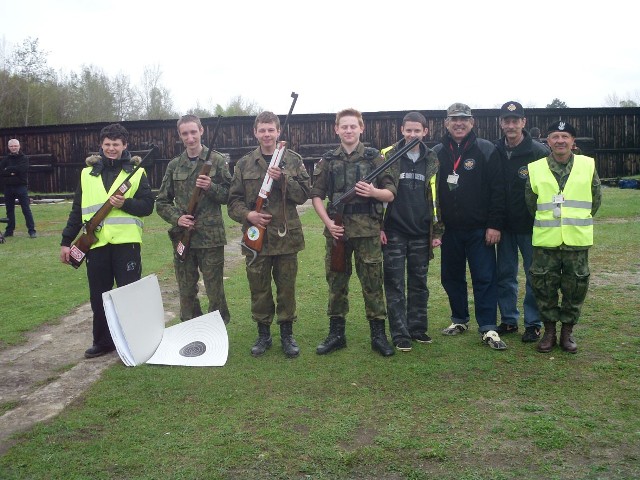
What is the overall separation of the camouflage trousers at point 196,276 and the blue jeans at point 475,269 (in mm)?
2191

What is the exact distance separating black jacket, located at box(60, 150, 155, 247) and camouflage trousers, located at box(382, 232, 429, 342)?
88.1 inches

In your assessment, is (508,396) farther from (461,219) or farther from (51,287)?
(51,287)

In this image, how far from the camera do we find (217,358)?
5.24 meters

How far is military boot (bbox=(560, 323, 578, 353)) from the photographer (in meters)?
5.27

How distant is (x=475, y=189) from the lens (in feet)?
18.6

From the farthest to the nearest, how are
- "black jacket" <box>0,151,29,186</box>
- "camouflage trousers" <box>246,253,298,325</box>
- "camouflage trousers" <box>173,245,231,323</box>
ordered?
"black jacket" <box>0,151,29,186</box>, "camouflage trousers" <box>173,245,231,323</box>, "camouflage trousers" <box>246,253,298,325</box>

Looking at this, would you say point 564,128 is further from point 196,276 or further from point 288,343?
point 196,276

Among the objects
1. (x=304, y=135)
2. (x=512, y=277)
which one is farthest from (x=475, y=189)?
(x=304, y=135)

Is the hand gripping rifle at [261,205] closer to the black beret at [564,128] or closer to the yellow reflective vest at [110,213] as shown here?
the yellow reflective vest at [110,213]

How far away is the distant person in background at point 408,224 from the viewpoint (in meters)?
5.49

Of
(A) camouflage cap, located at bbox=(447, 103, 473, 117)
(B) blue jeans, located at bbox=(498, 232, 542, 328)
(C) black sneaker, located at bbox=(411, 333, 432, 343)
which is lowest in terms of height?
(C) black sneaker, located at bbox=(411, 333, 432, 343)

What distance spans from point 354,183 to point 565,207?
1.82 m

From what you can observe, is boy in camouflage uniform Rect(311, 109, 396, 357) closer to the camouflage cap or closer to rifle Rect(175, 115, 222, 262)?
the camouflage cap

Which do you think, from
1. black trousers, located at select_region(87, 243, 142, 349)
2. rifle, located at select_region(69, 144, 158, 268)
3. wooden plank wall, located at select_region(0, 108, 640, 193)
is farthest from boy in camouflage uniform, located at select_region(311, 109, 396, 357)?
wooden plank wall, located at select_region(0, 108, 640, 193)
